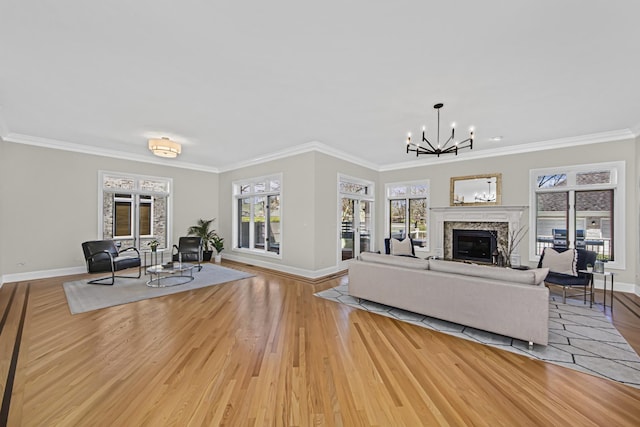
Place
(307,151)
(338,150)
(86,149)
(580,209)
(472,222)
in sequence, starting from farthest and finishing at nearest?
(472,222) → (338,150) → (86,149) → (307,151) → (580,209)

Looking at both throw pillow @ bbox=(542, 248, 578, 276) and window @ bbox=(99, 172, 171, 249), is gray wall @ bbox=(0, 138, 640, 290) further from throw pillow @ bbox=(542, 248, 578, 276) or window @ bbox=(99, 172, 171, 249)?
throw pillow @ bbox=(542, 248, 578, 276)

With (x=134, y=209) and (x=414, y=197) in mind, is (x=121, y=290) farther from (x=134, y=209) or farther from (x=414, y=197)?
(x=414, y=197)

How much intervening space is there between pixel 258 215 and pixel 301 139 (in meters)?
2.83

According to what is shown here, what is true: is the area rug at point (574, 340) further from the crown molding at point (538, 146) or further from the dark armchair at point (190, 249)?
the dark armchair at point (190, 249)

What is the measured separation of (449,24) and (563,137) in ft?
15.5

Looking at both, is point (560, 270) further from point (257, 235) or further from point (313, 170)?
point (257, 235)

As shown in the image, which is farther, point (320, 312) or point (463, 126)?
point (463, 126)

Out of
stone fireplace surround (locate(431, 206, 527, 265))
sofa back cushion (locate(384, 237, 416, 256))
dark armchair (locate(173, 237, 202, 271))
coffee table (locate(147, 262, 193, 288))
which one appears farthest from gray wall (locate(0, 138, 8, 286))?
stone fireplace surround (locate(431, 206, 527, 265))

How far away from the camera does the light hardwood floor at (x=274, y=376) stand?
5.75ft

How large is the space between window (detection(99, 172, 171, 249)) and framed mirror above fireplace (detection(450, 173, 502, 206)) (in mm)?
7686

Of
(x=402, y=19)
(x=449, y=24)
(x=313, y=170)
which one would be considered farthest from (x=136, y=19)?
(x=313, y=170)

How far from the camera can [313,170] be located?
5613mm

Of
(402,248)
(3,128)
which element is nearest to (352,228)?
(402,248)

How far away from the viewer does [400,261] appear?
142 inches
